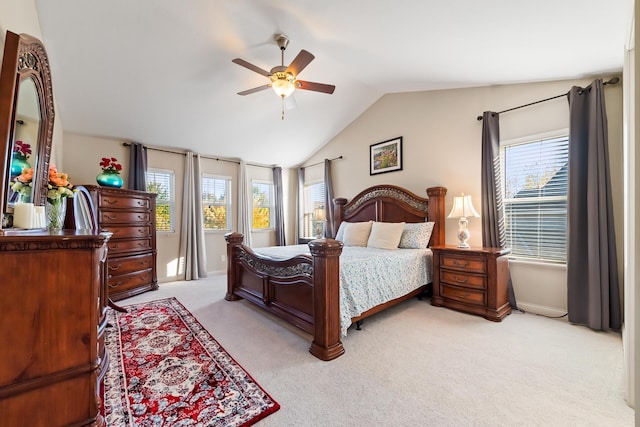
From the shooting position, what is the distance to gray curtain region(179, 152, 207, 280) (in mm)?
4738

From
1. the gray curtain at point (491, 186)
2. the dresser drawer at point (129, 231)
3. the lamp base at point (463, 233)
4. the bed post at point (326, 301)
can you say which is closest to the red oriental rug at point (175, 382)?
the bed post at point (326, 301)

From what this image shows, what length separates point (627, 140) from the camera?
1588mm

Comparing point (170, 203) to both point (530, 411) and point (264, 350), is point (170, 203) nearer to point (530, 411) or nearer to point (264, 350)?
point (264, 350)

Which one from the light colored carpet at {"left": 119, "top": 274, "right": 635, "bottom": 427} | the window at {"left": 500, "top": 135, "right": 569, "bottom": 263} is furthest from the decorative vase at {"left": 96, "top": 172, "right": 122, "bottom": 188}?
the window at {"left": 500, "top": 135, "right": 569, "bottom": 263}

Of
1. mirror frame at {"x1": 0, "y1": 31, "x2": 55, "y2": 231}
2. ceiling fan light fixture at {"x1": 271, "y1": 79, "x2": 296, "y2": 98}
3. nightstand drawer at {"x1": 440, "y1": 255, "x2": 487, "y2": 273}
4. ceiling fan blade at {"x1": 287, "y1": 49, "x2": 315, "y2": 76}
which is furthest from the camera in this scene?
nightstand drawer at {"x1": 440, "y1": 255, "x2": 487, "y2": 273}

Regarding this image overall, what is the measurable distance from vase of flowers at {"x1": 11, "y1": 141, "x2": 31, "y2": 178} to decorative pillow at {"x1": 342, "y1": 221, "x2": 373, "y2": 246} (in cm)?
340

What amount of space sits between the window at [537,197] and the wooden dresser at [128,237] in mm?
5162

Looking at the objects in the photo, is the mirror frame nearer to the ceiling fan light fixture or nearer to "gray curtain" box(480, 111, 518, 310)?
the ceiling fan light fixture

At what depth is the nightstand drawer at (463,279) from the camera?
2.87m

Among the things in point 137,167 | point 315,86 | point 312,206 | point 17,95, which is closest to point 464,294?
point 315,86

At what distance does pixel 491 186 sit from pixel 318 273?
8.29 ft

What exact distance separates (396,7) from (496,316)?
310cm

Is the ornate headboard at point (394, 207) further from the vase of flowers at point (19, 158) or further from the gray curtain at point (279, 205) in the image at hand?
the vase of flowers at point (19, 158)

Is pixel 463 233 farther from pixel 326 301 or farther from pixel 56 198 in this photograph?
pixel 56 198
